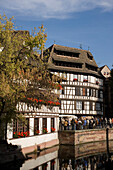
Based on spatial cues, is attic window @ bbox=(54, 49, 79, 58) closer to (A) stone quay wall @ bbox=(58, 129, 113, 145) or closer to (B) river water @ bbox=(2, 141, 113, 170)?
(A) stone quay wall @ bbox=(58, 129, 113, 145)

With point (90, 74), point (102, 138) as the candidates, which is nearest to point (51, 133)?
point (102, 138)

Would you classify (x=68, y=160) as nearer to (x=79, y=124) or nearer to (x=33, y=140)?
(x=33, y=140)

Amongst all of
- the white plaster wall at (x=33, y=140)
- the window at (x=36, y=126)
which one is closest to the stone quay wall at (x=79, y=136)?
the white plaster wall at (x=33, y=140)

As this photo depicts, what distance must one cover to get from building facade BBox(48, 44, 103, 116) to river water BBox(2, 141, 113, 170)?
522 inches

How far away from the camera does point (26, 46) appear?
16.5 meters

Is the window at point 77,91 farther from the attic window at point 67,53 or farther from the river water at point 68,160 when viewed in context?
the river water at point 68,160

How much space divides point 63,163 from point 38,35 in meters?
9.71

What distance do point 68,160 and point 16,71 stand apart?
29.4 feet

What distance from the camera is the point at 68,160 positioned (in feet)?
66.3

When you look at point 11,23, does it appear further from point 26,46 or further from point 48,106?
point 48,106

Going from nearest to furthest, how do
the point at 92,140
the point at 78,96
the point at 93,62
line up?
the point at 92,140
the point at 78,96
the point at 93,62

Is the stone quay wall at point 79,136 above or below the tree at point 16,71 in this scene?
below

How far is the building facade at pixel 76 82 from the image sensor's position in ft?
128

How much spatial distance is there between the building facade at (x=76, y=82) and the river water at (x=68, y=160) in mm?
13262
